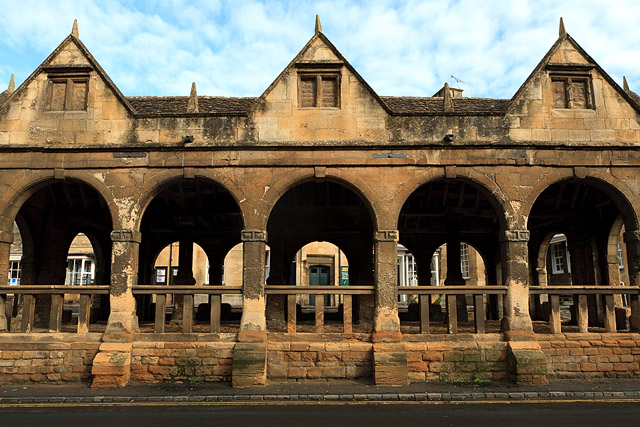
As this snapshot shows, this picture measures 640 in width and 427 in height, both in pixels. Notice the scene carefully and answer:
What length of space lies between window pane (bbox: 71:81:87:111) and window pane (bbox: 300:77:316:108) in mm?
4860

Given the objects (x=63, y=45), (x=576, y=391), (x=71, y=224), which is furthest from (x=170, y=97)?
(x=576, y=391)

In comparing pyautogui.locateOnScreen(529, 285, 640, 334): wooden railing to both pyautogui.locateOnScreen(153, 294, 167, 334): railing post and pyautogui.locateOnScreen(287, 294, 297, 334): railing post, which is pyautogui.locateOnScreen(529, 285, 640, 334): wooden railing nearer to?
pyautogui.locateOnScreen(287, 294, 297, 334): railing post

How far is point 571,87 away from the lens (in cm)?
1069

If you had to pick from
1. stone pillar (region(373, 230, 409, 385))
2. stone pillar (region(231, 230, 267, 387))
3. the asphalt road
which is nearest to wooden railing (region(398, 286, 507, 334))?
stone pillar (region(373, 230, 409, 385))

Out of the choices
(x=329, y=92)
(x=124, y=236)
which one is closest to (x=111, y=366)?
(x=124, y=236)

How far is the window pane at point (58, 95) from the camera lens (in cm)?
1073

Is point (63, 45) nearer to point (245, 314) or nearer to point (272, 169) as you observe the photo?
point (272, 169)

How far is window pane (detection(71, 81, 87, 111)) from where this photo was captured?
1070cm

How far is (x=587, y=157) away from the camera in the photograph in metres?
10.3

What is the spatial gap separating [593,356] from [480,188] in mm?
4090

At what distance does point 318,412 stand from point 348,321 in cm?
281

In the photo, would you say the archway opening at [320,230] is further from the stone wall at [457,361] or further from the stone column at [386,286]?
the stone wall at [457,361]

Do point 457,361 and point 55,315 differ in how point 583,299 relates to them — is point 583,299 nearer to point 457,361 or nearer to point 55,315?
point 457,361

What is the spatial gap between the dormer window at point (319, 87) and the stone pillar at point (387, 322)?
3187 mm
